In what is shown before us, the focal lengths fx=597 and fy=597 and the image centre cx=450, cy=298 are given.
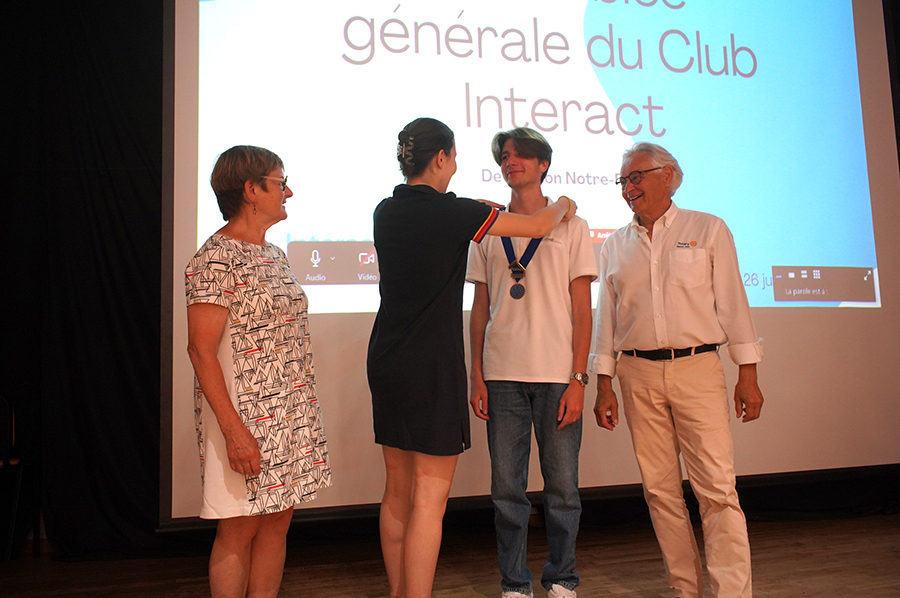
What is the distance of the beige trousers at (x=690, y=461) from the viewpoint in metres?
1.85

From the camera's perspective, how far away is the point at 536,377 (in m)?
1.94

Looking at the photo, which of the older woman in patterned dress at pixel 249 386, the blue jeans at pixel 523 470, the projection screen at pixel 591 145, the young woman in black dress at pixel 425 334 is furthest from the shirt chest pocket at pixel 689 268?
the older woman in patterned dress at pixel 249 386

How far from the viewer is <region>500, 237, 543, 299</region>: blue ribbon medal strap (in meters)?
2.02

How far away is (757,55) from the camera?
3281 mm

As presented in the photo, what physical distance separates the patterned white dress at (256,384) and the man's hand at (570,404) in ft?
2.56

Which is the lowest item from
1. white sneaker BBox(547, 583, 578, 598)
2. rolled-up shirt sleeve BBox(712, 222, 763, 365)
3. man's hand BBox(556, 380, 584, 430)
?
white sneaker BBox(547, 583, 578, 598)

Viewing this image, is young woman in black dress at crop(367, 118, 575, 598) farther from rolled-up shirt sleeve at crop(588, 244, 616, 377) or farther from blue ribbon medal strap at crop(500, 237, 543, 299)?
rolled-up shirt sleeve at crop(588, 244, 616, 377)

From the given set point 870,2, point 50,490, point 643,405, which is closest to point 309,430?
point 643,405

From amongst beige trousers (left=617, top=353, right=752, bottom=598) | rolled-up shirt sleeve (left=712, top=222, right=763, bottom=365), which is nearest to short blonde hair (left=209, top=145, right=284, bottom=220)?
beige trousers (left=617, top=353, right=752, bottom=598)

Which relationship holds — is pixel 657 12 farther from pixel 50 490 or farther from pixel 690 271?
pixel 50 490

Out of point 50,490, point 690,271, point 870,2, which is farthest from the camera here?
point 870,2

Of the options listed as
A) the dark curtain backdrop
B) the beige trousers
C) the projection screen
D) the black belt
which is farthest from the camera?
the dark curtain backdrop

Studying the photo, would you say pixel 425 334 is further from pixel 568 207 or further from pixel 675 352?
pixel 675 352

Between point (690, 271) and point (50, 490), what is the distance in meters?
3.02
